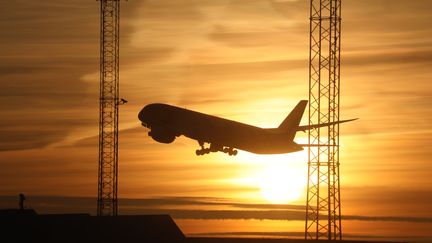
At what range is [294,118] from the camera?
193625mm

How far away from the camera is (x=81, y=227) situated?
18338 cm

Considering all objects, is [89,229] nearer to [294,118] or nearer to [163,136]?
[163,136]

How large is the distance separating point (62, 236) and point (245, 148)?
3018cm

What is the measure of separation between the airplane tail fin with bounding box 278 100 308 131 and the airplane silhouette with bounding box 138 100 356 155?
11.7ft

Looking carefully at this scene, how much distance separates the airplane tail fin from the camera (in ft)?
630

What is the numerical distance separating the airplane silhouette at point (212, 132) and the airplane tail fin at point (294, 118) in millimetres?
3562

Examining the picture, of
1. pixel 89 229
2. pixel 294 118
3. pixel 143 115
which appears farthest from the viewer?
pixel 294 118

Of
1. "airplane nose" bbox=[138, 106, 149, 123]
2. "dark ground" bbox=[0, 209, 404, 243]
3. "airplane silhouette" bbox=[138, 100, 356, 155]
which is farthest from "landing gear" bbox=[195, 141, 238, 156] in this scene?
"dark ground" bbox=[0, 209, 404, 243]

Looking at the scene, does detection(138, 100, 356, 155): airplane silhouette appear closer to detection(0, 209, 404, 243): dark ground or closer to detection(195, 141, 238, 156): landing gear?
detection(195, 141, 238, 156): landing gear

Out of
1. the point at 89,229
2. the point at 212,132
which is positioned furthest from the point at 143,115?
the point at 89,229

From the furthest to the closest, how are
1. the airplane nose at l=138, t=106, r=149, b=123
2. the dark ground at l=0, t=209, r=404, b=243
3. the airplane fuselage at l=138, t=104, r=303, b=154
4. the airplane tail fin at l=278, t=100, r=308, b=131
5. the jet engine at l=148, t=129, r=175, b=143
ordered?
the airplane tail fin at l=278, t=100, r=308, b=131
the airplane nose at l=138, t=106, r=149, b=123
the jet engine at l=148, t=129, r=175, b=143
the airplane fuselage at l=138, t=104, r=303, b=154
the dark ground at l=0, t=209, r=404, b=243

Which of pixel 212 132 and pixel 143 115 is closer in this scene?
pixel 212 132

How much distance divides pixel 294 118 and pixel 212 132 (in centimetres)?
1937

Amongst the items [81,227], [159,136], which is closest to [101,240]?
[81,227]
